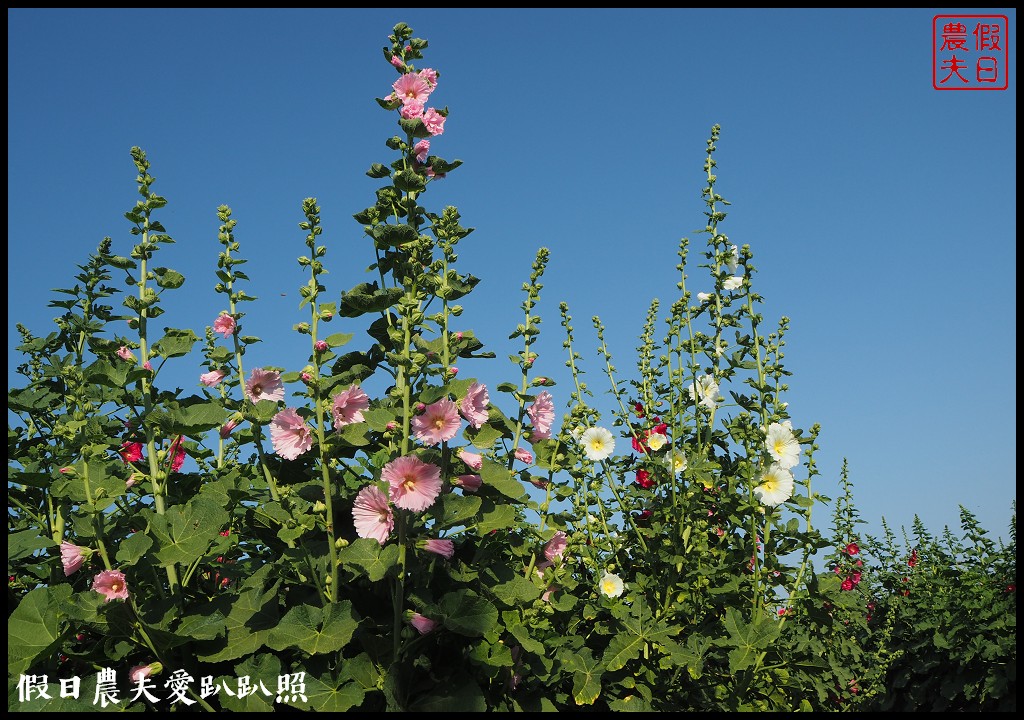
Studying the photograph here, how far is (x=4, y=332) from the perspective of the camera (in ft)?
10.1

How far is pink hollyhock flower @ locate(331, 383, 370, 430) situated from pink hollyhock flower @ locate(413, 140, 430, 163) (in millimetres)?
879

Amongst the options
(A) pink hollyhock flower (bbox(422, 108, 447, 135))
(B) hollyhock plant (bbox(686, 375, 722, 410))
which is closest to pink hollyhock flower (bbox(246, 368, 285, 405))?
(A) pink hollyhock flower (bbox(422, 108, 447, 135))

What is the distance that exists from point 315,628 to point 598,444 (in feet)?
6.37

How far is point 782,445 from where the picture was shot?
3.60 m

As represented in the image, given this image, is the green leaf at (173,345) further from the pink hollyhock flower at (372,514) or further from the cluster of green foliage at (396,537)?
the pink hollyhock flower at (372,514)

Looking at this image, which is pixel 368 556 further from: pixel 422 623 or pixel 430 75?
pixel 430 75

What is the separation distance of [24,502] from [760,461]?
3.25 meters

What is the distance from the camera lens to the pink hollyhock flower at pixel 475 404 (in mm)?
2559

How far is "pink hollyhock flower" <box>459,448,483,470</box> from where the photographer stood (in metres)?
2.63

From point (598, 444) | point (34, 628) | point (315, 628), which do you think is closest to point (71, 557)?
point (34, 628)

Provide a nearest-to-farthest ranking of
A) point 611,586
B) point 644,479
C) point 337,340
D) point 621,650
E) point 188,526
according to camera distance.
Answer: point 188,526 → point 337,340 → point 621,650 → point 611,586 → point 644,479

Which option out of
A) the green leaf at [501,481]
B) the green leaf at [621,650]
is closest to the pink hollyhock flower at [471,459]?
the green leaf at [501,481]

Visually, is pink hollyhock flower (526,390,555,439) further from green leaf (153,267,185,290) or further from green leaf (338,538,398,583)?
green leaf (153,267,185,290)

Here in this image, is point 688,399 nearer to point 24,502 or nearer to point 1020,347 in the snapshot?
point 1020,347
